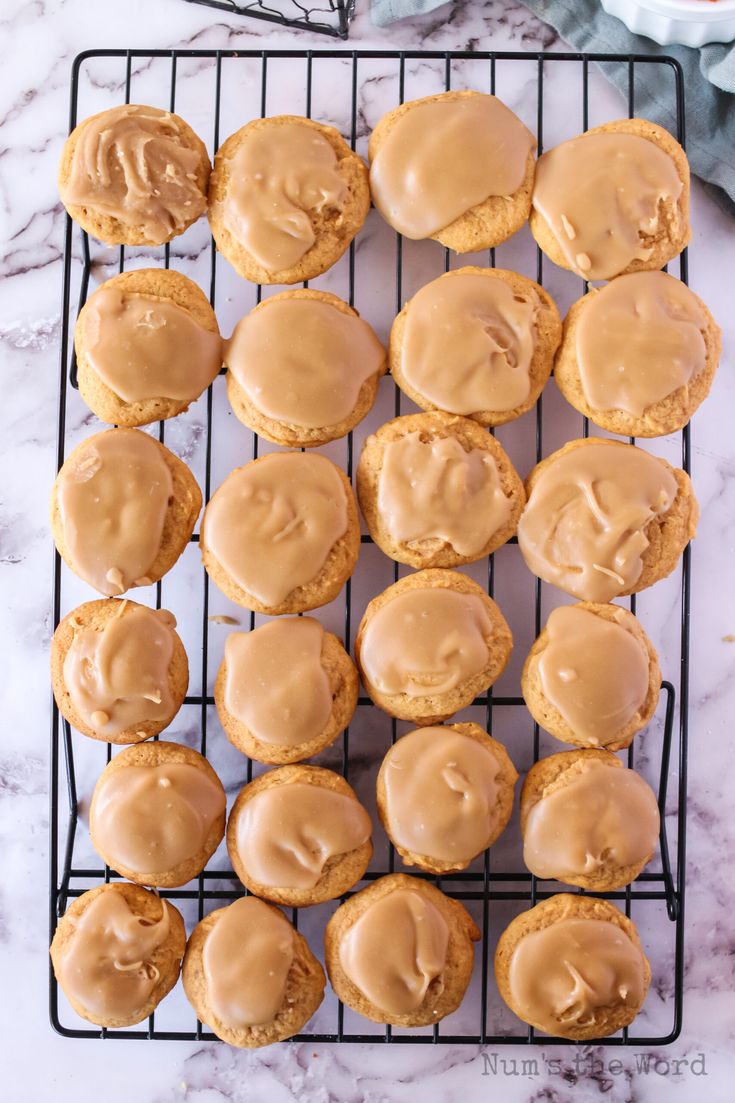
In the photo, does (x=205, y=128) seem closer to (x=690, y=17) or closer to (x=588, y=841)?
(x=690, y=17)

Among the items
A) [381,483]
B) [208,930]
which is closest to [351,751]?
[208,930]

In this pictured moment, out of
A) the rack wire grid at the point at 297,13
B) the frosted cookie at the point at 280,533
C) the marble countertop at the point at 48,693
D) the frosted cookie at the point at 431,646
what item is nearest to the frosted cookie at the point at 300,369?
the frosted cookie at the point at 280,533

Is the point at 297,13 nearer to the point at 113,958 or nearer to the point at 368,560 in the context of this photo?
the point at 368,560

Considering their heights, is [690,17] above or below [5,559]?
above

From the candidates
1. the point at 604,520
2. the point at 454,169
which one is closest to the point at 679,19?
the point at 454,169

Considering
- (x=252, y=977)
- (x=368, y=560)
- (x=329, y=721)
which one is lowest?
(x=252, y=977)

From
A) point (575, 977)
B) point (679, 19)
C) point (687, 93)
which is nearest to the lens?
point (575, 977)

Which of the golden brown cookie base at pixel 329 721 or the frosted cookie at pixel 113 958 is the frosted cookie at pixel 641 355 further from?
the frosted cookie at pixel 113 958
